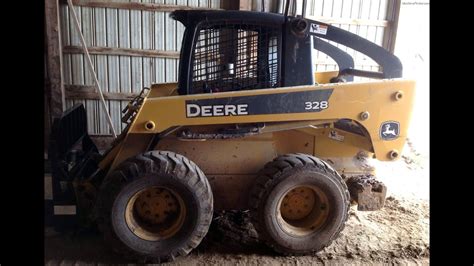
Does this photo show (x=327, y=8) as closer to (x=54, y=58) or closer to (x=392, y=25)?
(x=392, y=25)

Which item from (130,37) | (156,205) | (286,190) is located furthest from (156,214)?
(130,37)

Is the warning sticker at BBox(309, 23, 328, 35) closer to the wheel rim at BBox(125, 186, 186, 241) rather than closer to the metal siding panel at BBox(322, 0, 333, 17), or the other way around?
the wheel rim at BBox(125, 186, 186, 241)

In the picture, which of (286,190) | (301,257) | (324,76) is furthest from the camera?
(324,76)

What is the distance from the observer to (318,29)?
3.96m

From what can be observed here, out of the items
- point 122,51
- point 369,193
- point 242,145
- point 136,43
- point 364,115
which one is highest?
point 136,43

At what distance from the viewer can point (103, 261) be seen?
12.7 feet

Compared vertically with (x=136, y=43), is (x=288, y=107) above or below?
below

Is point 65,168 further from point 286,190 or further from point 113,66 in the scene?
point 113,66

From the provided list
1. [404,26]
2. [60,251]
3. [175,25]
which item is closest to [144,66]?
[175,25]

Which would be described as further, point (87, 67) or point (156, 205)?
point (87, 67)

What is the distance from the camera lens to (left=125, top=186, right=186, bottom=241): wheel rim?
3852 mm

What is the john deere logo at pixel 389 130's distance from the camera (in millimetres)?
4023

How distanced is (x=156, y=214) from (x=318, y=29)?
2190mm

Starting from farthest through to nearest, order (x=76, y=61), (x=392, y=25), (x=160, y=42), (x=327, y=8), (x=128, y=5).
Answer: (x=392, y=25)
(x=327, y=8)
(x=160, y=42)
(x=76, y=61)
(x=128, y=5)
